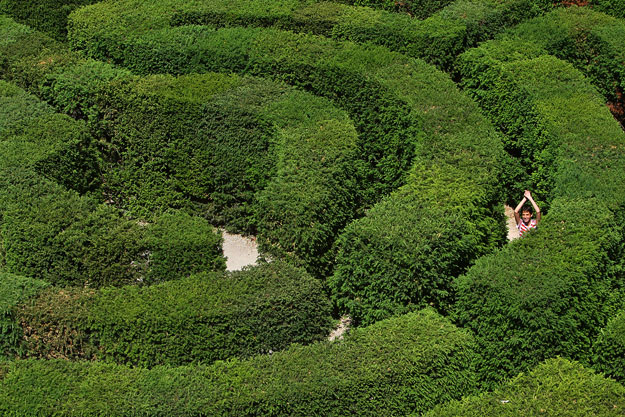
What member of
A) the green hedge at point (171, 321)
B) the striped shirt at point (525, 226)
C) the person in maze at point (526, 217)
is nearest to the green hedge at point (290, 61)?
the person in maze at point (526, 217)

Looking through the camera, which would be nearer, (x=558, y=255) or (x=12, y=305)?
(x=12, y=305)

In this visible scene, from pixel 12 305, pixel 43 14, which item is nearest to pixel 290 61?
pixel 43 14

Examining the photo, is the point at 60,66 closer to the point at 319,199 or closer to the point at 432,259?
the point at 319,199

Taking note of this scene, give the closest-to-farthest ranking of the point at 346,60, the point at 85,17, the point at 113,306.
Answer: the point at 113,306 < the point at 346,60 < the point at 85,17

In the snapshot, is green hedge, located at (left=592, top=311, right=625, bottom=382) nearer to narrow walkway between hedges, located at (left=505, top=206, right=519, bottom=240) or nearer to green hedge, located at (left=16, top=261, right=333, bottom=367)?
narrow walkway between hedges, located at (left=505, top=206, right=519, bottom=240)

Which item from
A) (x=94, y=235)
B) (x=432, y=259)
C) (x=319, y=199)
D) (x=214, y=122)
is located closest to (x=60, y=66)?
(x=214, y=122)

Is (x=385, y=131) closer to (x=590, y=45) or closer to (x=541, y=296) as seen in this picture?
(x=590, y=45)

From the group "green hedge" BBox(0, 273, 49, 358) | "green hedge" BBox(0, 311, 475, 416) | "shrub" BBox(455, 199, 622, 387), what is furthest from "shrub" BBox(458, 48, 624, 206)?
"green hedge" BBox(0, 273, 49, 358)
